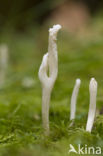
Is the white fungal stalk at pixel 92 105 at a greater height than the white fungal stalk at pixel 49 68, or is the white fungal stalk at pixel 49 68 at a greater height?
the white fungal stalk at pixel 49 68

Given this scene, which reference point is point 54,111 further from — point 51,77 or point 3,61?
point 3,61

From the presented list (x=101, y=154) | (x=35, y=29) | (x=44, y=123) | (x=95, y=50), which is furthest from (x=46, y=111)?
(x=35, y=29)

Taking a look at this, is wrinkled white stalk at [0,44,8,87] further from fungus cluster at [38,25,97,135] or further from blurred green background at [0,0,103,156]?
fungus cluster at [38,25,97,135]

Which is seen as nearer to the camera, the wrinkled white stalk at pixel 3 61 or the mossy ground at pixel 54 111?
the mossy ground at pixel 54 111

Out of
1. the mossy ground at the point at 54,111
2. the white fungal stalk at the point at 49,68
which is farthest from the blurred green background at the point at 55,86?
the white fungal stalk at the point at 49,68

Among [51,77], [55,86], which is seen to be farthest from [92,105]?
[55,86]

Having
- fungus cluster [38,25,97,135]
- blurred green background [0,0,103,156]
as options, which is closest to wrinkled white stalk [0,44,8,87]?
blurred green background [0,0,103,156]

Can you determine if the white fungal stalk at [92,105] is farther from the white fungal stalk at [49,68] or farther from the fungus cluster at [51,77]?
the white fungal stalk at [49,68]

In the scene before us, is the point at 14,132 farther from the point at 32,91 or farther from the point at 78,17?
the point at 78,17
